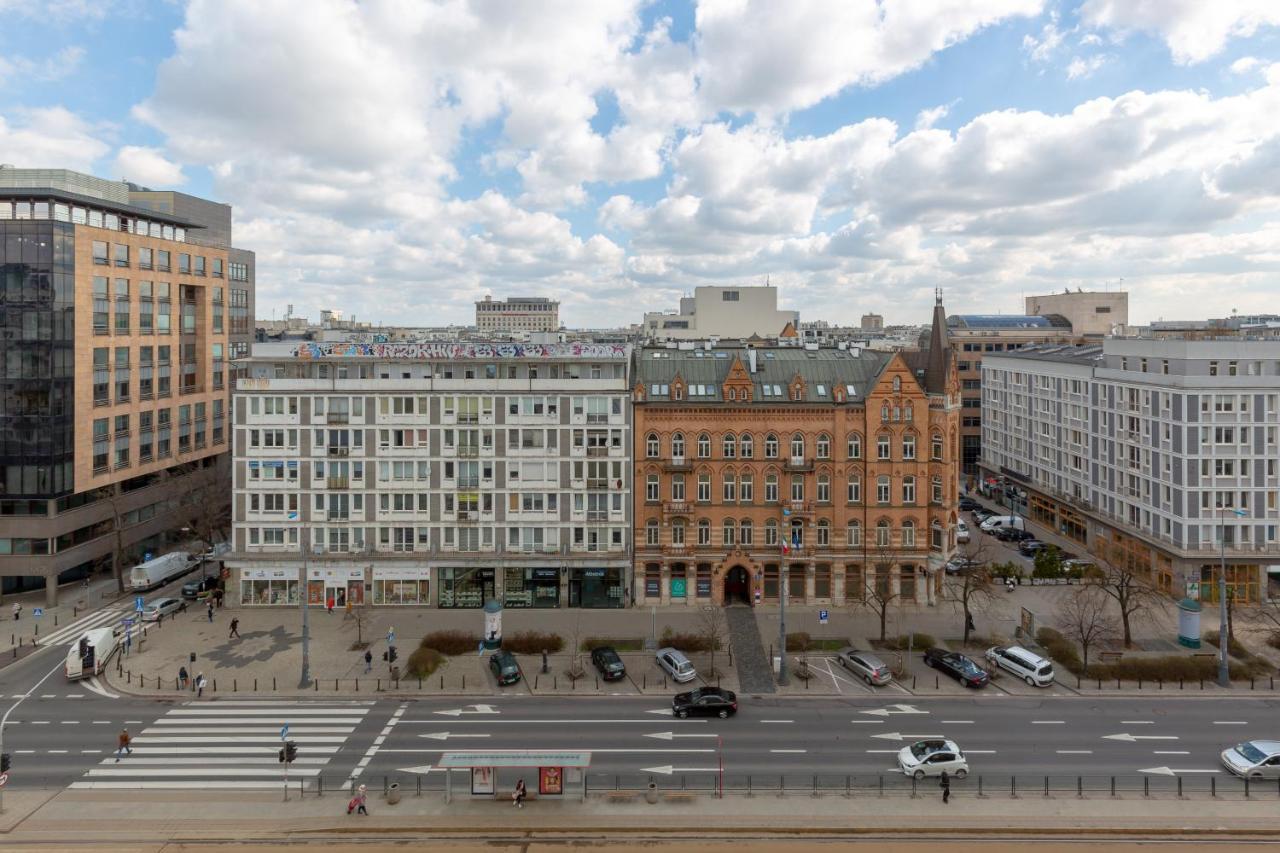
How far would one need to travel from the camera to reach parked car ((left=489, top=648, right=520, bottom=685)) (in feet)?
165

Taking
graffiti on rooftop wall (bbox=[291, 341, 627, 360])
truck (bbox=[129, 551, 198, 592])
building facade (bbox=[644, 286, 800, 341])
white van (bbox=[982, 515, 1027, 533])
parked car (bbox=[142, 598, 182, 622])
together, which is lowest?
parked car (bbox=[142, 598, 182, 622])

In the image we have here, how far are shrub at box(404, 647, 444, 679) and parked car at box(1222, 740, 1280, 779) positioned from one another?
45.9 metres

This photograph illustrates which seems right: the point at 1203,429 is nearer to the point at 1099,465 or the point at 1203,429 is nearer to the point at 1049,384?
the point at 1099,465

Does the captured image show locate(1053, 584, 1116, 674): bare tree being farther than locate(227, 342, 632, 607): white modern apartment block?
No

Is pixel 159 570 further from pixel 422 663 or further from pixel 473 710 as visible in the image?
pixel 473 710

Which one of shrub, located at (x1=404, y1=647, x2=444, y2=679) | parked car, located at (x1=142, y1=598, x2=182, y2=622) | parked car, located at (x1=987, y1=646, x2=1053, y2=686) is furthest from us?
parked car, located at (x1=142, y1=598, x2=182, y2=622)

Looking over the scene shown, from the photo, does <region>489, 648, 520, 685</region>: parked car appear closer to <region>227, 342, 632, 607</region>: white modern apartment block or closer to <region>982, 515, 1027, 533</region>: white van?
<region>227, 342, 632, 607</region>: white modern apartment block

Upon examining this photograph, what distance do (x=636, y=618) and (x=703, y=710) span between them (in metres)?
19.1

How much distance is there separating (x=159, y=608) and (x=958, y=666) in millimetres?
63170

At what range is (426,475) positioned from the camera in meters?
67.9

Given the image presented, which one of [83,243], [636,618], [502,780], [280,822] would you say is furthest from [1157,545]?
[83,243]

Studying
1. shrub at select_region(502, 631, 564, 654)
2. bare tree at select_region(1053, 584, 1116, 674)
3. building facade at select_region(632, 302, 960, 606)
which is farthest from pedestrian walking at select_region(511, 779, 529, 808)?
bare tree at select_region(1053, 584, 1116, 674)

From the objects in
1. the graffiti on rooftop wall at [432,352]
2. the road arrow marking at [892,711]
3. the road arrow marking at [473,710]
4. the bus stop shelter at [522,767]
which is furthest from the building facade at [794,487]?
the bus stop shelter at [522,767]

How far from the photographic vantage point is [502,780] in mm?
38094
